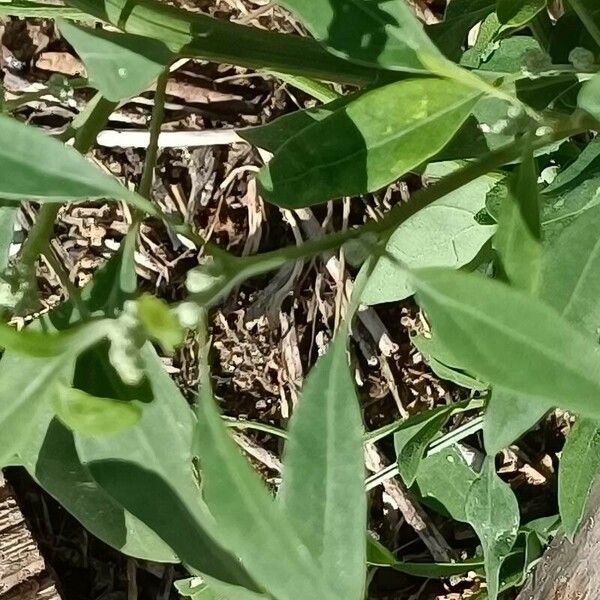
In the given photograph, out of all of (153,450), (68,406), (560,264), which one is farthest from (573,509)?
(68,406)

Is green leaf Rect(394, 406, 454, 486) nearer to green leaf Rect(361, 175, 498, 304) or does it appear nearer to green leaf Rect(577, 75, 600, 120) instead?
green leaf Rect(361, 175, 498, 304)

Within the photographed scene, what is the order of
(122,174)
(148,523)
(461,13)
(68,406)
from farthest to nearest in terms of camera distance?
(122,174) → (461,13) → (148,523) → (68,406)

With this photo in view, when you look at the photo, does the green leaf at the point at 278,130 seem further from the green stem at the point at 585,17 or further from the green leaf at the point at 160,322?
the green leaf at the point at 160,322

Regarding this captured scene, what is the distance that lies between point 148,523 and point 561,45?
0.56 meters

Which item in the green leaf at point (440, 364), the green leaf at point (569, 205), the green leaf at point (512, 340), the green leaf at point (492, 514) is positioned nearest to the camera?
the green leaf at point (512, 340)

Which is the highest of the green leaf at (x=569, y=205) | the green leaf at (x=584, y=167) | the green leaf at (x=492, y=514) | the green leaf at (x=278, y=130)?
the green leaf at (x=278, y=130)

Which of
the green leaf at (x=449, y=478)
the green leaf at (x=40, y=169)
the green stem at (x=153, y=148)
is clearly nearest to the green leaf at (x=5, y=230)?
the green stem at (x=153, y=148)

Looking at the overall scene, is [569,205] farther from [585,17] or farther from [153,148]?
[153,148]

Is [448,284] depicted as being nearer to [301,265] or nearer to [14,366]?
[14,366]

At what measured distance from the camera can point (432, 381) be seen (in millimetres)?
1545

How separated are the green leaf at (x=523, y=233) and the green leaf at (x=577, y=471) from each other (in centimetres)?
38

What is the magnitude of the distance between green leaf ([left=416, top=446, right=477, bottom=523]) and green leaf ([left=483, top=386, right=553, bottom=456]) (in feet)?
2.22

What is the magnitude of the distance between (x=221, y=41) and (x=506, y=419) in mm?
321

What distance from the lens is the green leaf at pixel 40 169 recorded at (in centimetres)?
61
